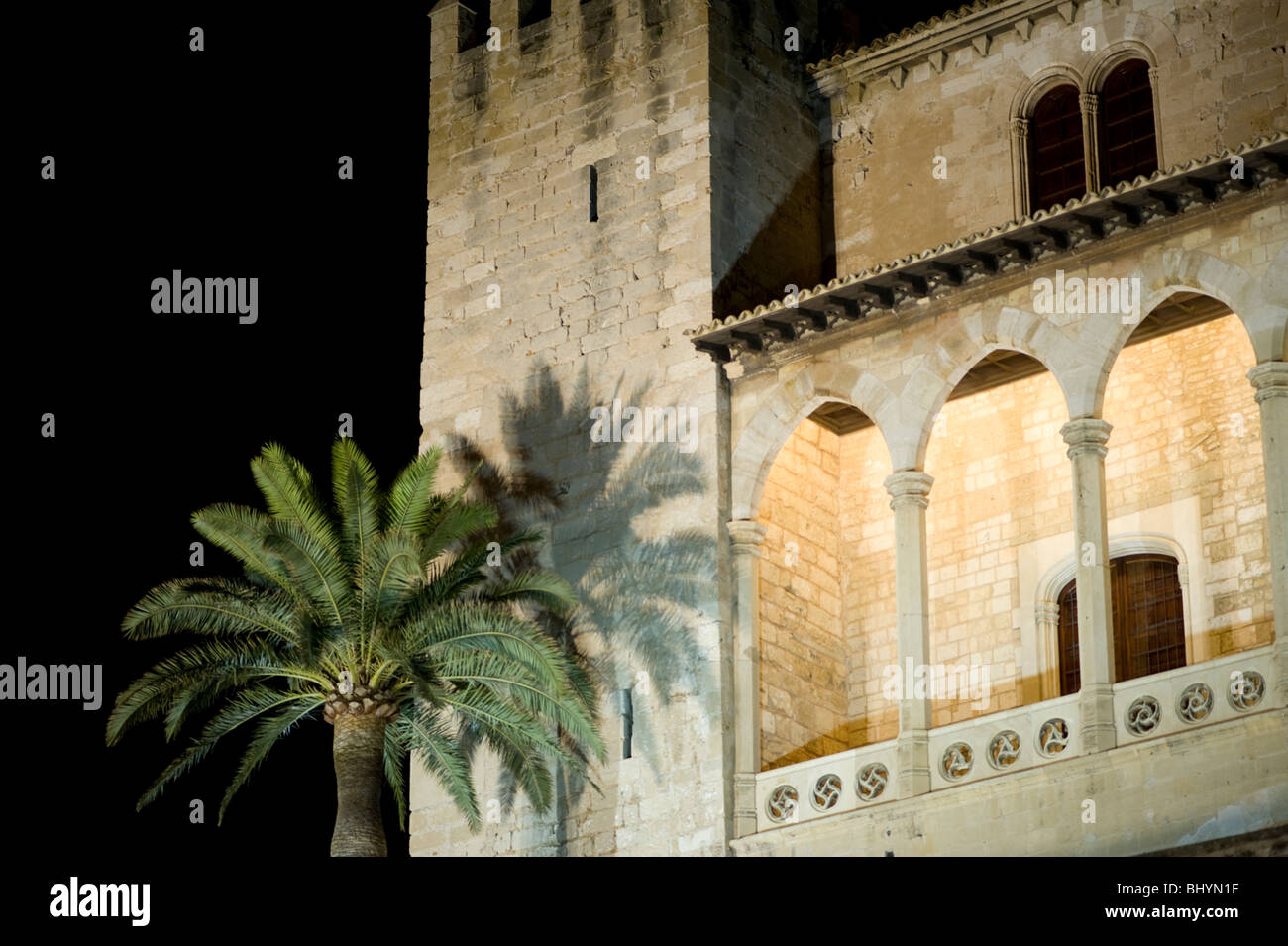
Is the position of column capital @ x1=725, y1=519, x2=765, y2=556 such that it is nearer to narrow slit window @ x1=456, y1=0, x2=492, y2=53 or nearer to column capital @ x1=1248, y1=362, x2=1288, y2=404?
column capital @ x1=1248, y1=362, x2=1288, y2=404

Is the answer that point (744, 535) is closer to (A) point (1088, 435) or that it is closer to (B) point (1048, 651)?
(B) point (1048, 651)

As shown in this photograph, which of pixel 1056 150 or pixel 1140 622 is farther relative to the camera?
pixel 1056 150

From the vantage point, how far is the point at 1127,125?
87.5 ft

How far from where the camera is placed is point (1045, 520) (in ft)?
86.7

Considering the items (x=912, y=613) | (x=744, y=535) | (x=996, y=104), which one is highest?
(x=996, y=104)

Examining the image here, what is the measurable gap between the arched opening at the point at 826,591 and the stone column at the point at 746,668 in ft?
1.48

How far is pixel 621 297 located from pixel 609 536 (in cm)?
262

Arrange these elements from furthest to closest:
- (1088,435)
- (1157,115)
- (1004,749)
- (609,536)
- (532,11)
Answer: (532,11)
(609,536)
(1157,115)
(1088,435)
(1004,749)

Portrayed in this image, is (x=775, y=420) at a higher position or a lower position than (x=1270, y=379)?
higher

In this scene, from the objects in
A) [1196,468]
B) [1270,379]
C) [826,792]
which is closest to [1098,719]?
[826,792]

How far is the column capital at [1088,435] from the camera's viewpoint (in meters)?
23.5

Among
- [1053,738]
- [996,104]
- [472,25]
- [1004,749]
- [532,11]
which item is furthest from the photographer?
[472,25]

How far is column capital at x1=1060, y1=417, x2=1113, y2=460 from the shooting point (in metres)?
23.5

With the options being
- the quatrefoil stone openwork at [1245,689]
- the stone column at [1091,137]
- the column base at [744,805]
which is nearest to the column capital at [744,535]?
the column base at [744,805]
